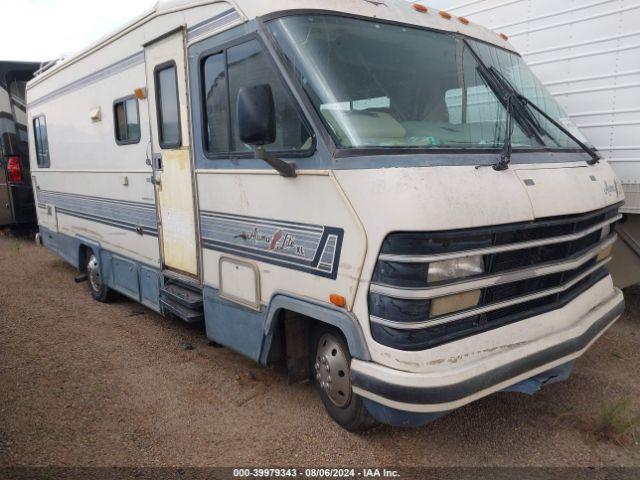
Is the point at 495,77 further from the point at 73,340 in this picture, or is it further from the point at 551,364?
the point at 73,340

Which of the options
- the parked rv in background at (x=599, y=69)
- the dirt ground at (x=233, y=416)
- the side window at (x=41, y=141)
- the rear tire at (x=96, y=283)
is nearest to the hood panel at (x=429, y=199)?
the dirt ground at (x=233, y=416)

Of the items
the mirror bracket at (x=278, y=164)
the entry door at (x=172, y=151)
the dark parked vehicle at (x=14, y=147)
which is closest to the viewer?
the mirror bracket at (x=278, y=164)

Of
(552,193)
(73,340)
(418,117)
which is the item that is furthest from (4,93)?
(552,193)

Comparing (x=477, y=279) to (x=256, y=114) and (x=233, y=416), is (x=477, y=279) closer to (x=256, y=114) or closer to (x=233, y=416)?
(x=256, y=114)

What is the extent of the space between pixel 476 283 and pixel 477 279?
2 centimetres

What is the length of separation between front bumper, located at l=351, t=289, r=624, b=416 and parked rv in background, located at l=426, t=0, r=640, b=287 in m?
2.22

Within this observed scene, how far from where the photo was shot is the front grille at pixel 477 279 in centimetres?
260

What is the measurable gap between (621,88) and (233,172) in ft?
11.3

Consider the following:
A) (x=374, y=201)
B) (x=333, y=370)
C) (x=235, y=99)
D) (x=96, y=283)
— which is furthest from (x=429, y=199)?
(x=96, y=283)

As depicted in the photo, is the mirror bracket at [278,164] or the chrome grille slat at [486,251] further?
the mirror bracket at [278,164]

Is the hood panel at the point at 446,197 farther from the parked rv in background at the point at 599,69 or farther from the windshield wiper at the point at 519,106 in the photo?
the parked rv in background at the point at 599,69

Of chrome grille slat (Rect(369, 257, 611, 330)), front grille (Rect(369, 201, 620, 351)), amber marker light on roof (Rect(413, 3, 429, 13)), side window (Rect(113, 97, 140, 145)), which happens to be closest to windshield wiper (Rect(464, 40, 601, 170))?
amber marker light on roof (Rect(413, 3, 429, 13))

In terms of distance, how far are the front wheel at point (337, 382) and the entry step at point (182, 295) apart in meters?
1.20

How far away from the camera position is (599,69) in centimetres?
480
